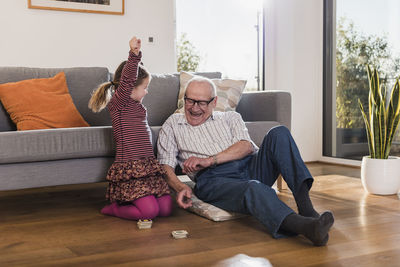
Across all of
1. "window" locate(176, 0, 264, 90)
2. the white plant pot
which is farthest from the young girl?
"window" locate(176, 0, 264, 90)

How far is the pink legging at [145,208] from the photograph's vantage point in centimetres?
230

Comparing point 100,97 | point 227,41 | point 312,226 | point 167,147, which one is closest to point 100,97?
point 100,97

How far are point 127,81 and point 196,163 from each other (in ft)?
1.71

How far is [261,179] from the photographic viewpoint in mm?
2344

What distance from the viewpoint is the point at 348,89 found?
4453 mm

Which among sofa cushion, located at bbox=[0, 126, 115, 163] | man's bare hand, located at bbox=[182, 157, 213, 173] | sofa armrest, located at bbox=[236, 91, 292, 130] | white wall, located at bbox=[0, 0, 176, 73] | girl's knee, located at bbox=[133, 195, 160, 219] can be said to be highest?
white wall, located at bbox=[0, 0, 176, 73]

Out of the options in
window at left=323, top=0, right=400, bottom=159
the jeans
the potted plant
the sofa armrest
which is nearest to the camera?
the jeans

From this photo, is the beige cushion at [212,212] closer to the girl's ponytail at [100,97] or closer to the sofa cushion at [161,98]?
A: the girl's ponytail at [100,97]

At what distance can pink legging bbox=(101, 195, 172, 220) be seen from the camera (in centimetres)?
230

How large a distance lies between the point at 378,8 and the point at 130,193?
9.94ft

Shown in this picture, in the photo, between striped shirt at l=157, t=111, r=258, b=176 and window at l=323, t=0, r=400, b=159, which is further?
window at l=323, t=0, r=400, b=159

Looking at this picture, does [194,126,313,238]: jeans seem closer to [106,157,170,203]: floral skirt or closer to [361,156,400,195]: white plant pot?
[106,157,170,203]: floral skirt

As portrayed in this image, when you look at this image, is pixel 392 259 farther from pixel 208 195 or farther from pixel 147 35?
pixel 147 35

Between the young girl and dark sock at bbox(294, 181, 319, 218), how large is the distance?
69cm
